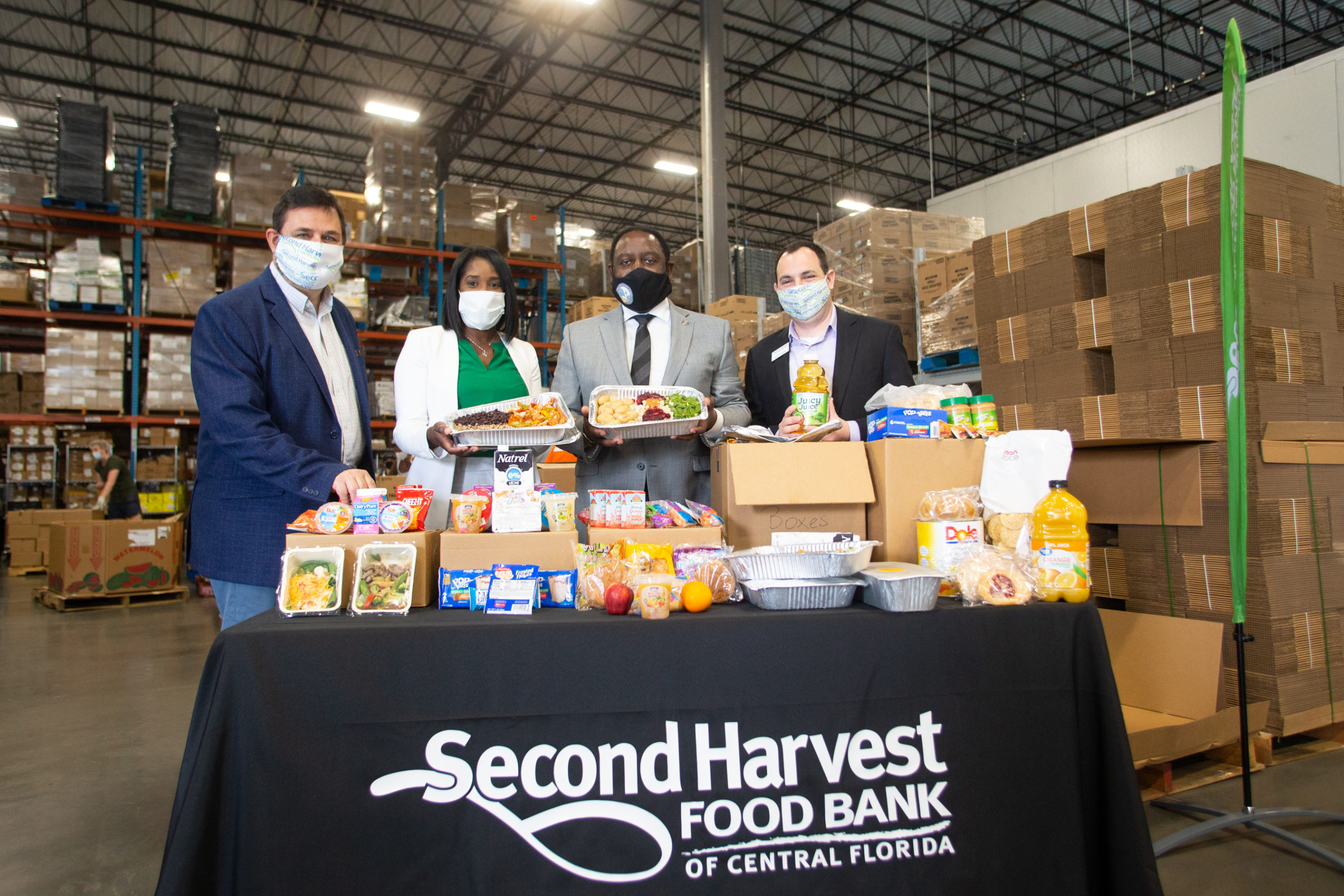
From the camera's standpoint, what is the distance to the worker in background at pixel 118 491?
8586 millimetres

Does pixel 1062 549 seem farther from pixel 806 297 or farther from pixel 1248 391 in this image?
pixel 1248 391

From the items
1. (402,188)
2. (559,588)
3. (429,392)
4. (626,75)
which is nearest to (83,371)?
(402,188)

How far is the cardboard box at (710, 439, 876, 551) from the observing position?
6.61ft

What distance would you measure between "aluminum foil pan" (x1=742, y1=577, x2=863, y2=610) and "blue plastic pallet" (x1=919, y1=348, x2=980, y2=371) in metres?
3.75

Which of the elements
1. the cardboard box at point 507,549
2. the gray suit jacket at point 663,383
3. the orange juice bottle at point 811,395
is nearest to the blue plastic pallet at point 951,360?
the gray suit jacket at point 663,383

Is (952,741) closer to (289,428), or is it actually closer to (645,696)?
(645,696)

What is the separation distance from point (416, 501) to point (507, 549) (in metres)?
0.25

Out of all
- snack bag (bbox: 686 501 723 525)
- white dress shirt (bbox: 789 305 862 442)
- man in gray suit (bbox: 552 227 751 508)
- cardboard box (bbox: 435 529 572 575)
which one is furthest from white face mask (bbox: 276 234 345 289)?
white dress shirt (bbox: 789 305 862 442)

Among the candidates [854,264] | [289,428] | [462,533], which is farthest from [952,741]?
[854,264]

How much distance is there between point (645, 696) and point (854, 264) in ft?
16.1

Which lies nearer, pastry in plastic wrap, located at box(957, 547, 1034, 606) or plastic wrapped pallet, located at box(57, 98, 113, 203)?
pastry in plastic wrap, located at box(957, 547, 1034, 606)

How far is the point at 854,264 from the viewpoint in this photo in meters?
5.88

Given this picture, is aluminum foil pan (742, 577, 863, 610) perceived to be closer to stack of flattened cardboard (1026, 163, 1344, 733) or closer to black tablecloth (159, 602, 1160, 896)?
black tablecloth (159, 602, 1160, 896)

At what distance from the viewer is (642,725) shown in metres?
1.56
